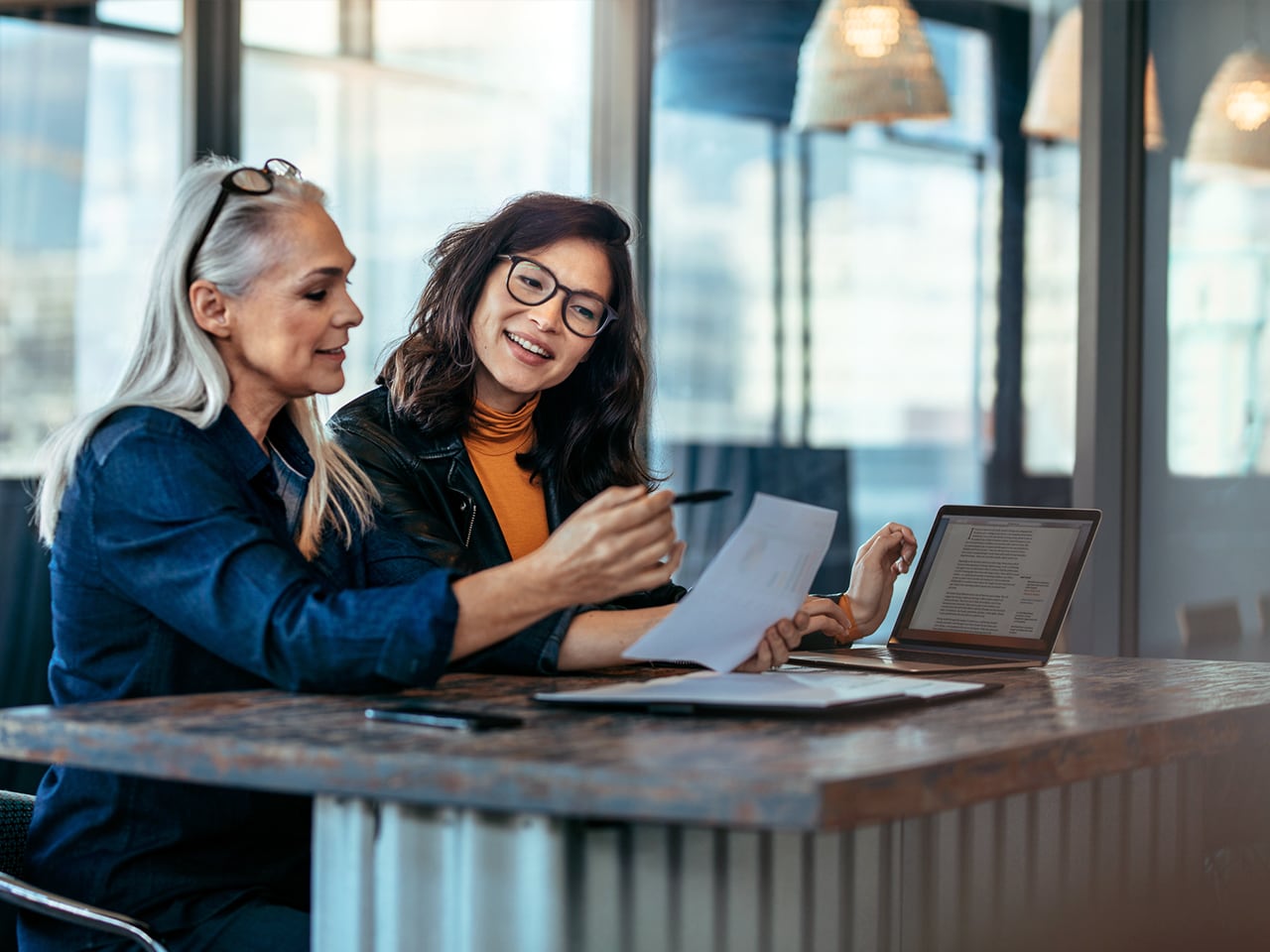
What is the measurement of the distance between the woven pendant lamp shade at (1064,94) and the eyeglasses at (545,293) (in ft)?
5.93

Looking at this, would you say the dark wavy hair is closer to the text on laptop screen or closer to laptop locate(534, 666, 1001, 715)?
the text on laptop screen

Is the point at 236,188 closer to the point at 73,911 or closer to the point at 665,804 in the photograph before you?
the point at 73,911

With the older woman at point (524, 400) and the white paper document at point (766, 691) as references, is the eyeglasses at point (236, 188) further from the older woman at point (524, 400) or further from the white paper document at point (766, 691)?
the white paper document at point (766, 691)

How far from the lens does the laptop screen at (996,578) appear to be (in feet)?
6.72

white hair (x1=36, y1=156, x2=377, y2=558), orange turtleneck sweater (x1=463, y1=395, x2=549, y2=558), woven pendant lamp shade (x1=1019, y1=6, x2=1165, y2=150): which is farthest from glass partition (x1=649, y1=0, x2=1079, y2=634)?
white hair (x1=36, y1=156, x2=377, y2=558)

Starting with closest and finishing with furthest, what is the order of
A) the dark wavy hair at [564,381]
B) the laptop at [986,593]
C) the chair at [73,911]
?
the chair at [73,911] → the laptop at [986,593] → the dark wavy hair at [564,381]

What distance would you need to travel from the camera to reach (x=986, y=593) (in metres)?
2.12

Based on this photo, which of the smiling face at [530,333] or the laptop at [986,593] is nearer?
the laptop at [986,593]

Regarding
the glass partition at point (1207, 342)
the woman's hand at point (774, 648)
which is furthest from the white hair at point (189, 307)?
the glass partition at point (1207, 342)

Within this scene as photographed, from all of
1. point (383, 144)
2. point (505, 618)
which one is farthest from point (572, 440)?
point (383, 144)

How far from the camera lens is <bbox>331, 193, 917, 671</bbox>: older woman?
2.28 m

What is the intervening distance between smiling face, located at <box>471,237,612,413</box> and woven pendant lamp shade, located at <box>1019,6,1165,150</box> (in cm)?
179

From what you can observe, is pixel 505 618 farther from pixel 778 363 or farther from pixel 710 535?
pixel 778 363

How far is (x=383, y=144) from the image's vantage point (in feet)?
14.5
